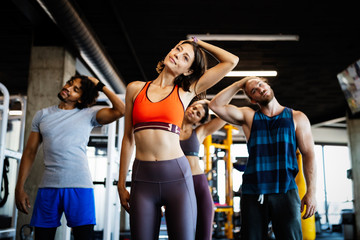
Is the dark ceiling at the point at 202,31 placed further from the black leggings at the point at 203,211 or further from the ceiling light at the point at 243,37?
the black leggings at the point at 203,211

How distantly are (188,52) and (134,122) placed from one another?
0.46 m

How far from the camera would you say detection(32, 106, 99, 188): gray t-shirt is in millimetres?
2156

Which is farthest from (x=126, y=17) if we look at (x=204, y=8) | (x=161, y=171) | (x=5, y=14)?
(x=161, y=171)

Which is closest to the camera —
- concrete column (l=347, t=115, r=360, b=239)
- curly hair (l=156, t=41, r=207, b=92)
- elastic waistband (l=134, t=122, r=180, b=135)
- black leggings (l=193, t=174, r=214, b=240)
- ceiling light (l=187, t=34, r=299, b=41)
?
elastic waistband (l=134, t=122, r=180, b=135)

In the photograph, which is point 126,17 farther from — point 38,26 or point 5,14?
point 5,14

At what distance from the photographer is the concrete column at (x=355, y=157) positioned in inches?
352

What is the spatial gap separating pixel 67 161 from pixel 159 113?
80 centimetres

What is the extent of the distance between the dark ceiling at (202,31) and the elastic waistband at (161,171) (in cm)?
346

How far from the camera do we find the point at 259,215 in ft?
6.93

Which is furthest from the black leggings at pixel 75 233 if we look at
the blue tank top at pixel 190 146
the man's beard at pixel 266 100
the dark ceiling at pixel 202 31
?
the dark ceiling at pixel 202 31

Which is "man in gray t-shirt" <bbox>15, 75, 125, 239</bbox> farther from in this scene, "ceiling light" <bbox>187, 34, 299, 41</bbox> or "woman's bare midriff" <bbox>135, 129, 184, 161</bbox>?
"ceiling light" <bbox>187, 34, 299, 41</bbox>

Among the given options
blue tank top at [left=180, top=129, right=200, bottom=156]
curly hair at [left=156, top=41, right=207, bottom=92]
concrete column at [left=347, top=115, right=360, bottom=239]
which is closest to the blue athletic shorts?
curly hair at [left=156, top=41, right=207, bottom=92]

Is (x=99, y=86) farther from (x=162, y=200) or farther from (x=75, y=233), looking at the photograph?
(x=162, y=200)

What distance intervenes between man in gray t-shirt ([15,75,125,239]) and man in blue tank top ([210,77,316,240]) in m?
0.89
